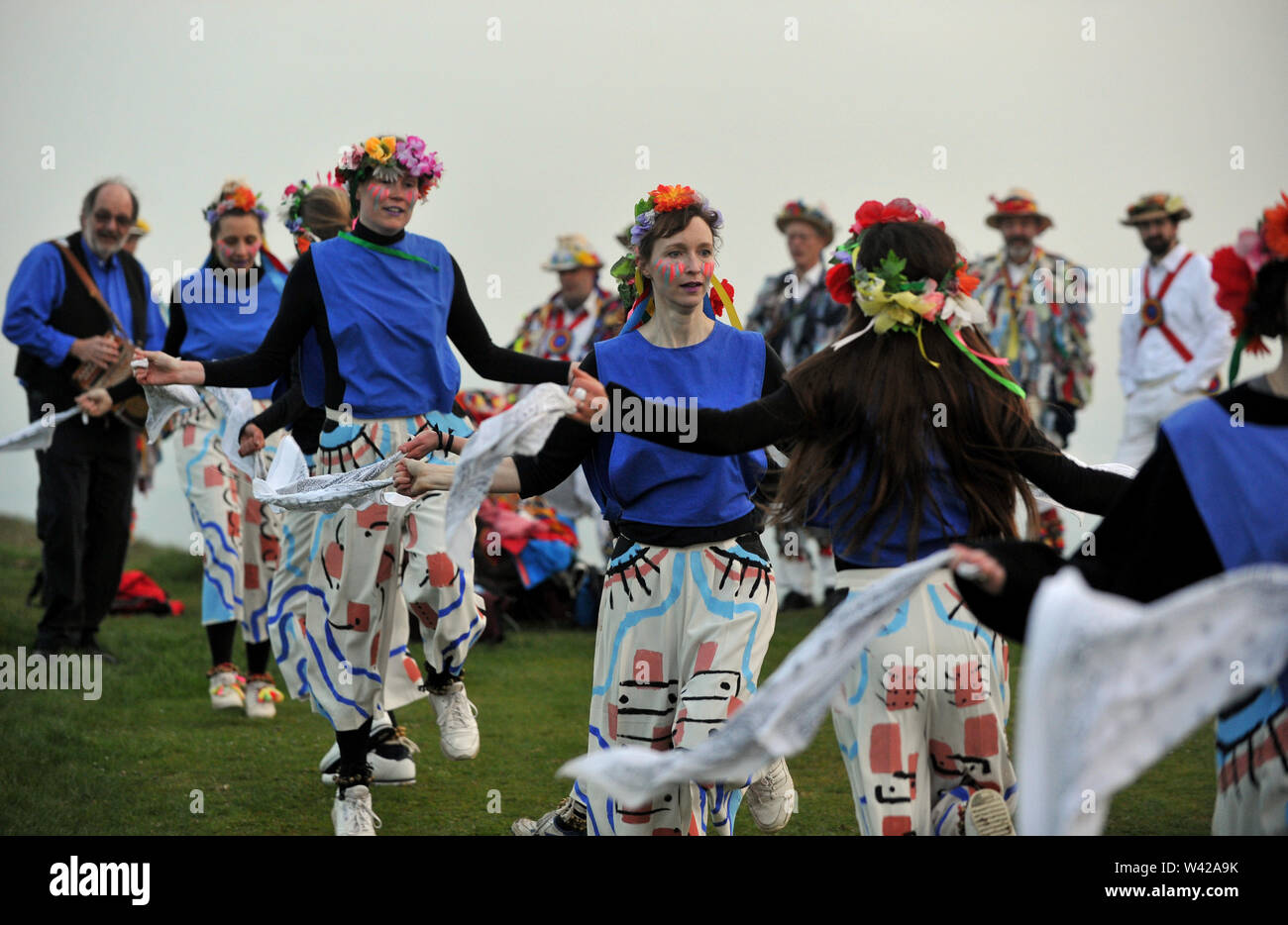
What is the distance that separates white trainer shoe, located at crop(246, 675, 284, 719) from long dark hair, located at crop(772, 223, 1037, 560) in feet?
14.8

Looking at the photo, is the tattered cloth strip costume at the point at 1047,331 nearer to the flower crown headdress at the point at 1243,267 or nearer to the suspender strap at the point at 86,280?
the suspender strap at the point at 86,280

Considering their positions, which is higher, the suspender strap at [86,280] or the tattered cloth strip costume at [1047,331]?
the suspender strap at [86,280]

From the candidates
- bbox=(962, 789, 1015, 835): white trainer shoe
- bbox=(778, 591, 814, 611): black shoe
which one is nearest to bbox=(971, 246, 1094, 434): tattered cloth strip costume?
bbox=(778, 591, 814, 611): black shoe

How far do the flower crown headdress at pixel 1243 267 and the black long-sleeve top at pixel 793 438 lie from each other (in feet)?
2.16

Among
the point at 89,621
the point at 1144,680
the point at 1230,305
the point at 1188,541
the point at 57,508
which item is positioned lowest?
A: the point at 89,621

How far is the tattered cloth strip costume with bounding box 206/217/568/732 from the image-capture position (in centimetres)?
523

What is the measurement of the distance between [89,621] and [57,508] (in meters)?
0.72

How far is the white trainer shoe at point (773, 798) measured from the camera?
4.96m

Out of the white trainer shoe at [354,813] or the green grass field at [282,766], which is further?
the green grass field at [282,766]

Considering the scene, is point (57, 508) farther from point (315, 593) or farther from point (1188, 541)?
point (1188, 541)

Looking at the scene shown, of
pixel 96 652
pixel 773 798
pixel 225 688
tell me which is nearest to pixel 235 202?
pixel 225 688

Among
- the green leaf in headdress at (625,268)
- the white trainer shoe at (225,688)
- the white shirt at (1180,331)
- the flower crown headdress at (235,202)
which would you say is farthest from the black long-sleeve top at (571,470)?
the white shirt at (1180,331)
